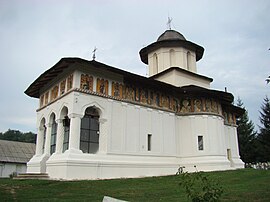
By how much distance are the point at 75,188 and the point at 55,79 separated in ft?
26.9

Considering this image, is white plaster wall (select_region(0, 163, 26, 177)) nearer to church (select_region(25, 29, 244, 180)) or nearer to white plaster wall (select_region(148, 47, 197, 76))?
church (select_region(25, 29, 244, 180))

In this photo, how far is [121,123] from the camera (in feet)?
51.5

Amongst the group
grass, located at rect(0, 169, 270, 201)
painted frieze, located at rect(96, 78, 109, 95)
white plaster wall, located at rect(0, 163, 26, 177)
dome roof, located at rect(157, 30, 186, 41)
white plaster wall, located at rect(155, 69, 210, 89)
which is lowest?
grass, located at rect(0, 169, 270, 201)

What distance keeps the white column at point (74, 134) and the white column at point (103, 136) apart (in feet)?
4.35

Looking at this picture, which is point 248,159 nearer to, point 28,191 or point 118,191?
point 118,191

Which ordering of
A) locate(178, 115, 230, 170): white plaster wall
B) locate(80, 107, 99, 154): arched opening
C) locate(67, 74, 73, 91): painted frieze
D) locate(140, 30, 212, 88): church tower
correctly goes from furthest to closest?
1. locate(140, 30, 212, 88): church tower
2. locate(178, 115, 230, 170): white plaster wall
3. locate(80, 107, 99, 154): arched opening
4. locate(67, 74, 73, 91): painted frieze

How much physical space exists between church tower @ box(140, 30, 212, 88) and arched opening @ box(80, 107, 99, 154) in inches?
291

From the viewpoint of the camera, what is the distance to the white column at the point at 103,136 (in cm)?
1471

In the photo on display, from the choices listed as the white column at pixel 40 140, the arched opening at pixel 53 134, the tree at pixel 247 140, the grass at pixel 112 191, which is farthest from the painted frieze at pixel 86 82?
the tree at pixel 247 140

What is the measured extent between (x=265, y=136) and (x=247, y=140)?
249cm

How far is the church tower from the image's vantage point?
2112 cm

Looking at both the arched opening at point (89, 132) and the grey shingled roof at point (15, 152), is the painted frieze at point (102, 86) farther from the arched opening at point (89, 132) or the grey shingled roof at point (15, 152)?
the grey shingled roof at point (15, 152)

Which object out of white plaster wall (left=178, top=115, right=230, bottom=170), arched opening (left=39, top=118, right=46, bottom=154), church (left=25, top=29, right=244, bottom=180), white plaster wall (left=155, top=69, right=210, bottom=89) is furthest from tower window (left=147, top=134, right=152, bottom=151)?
arched opening (left=39, top=118, right=46, bottom=154)

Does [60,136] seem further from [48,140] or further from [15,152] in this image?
[15,152]
